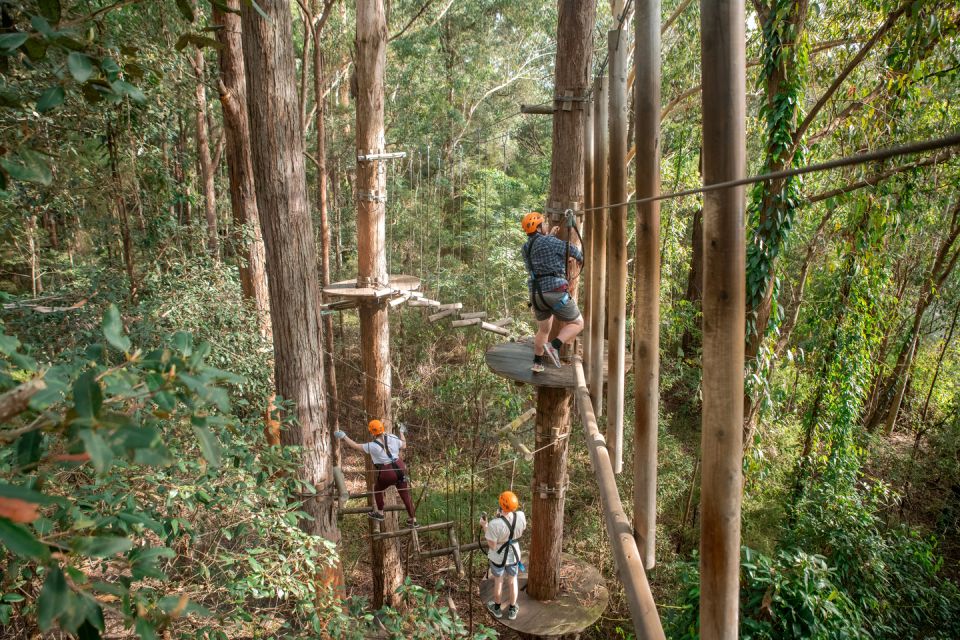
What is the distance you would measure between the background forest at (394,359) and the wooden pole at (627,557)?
1.31 meters

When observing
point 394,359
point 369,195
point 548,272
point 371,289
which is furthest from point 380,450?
point 394,359

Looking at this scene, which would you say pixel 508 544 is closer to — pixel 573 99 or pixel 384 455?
pixel 384 455

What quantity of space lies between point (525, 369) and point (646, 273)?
7.18 ft

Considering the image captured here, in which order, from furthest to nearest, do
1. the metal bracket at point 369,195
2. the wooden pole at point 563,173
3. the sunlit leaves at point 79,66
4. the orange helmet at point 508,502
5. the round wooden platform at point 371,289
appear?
the metal bracket at point 369,195
the round wooden platform at point 371,289
the orange helmet at point 508,502
the wooden pole at point 563,173
the sunlit leaves at point 79,66

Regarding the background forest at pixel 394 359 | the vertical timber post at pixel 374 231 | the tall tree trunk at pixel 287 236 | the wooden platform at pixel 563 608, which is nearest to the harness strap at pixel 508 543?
the wooden platform at pixel 563 608

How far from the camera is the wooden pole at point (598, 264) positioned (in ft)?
12.0

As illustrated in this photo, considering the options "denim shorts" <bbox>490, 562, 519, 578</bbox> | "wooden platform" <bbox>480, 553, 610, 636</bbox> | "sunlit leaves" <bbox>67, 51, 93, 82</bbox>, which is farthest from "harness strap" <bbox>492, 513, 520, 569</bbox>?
"sunlit leaves" <bbox>67, 51, 93, 82</bbox>

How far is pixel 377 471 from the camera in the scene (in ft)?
18.9

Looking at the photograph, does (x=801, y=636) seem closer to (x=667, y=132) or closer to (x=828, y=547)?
(x=828, y=547)

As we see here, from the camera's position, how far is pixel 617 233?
2896 mm

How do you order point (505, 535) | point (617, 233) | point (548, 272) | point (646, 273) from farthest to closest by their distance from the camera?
point (505, 535)
point (548, 272)
point (617, 233)
point (646, 273)

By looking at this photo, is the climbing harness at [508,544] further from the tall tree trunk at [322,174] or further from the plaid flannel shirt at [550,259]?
the tall tree trunk at [322,174]

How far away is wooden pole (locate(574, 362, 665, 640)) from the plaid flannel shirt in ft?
4.49

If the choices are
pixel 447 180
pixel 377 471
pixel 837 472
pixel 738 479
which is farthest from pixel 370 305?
pixel 447 180
